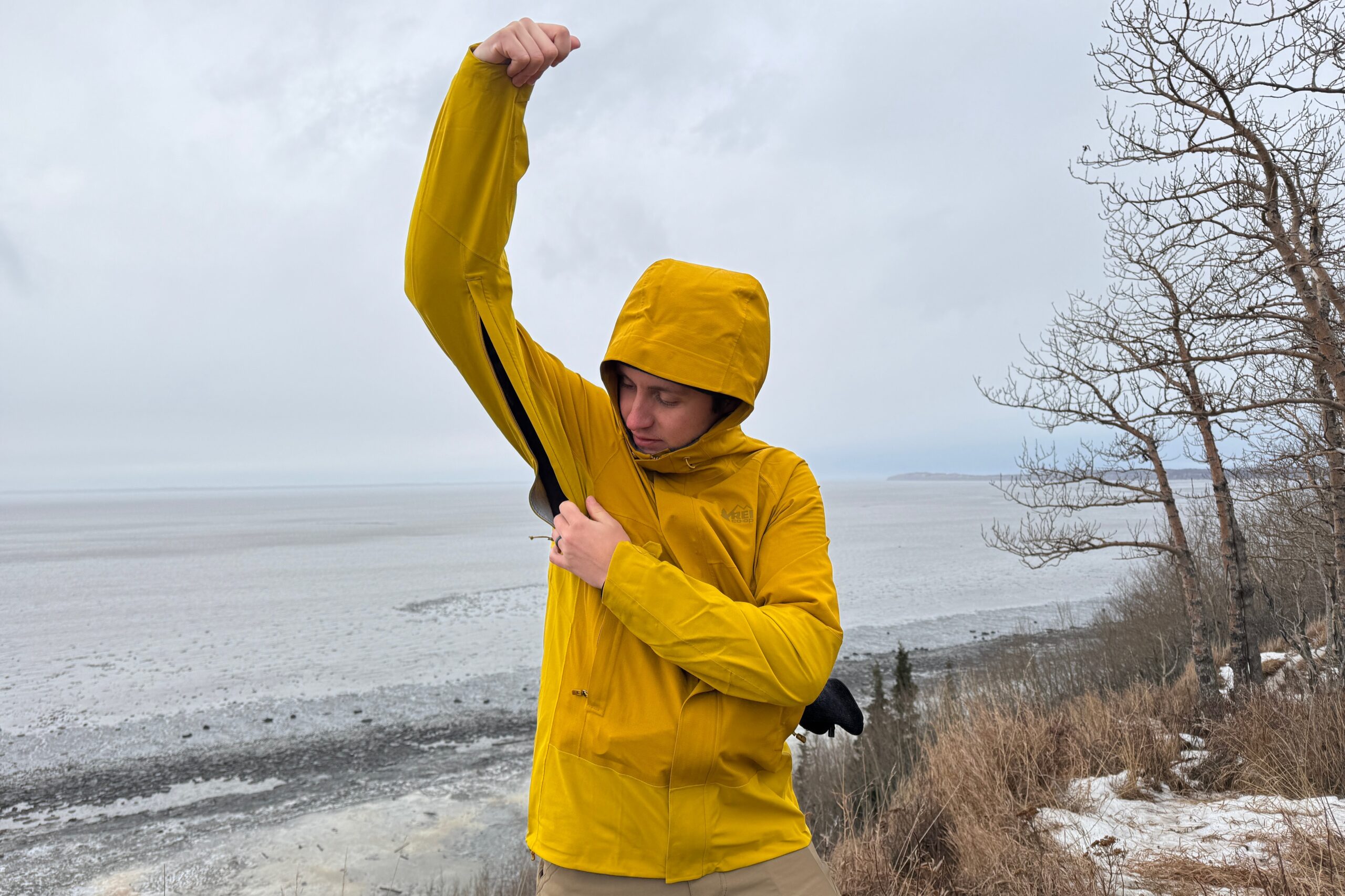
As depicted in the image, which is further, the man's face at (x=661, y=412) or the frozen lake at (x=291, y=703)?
the frozen lake at (x=291, y=703)

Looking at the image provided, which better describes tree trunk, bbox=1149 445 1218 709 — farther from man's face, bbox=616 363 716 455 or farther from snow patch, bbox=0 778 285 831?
snow patch, bbox=0 778 285 831

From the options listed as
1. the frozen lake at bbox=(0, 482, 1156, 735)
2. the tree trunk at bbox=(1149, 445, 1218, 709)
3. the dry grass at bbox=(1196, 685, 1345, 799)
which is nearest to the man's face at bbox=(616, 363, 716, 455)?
the dry grass at bbox=(1196, 685, 1345, 799)

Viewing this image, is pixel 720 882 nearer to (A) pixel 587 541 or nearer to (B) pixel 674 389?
(A) pixel 587 541

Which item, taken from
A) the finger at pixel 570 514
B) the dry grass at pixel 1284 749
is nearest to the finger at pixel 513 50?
the finger at pixel 570 514

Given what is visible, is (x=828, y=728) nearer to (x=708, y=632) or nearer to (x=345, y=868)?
(x=708, y=632)

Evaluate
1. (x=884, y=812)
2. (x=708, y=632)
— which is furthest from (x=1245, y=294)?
(x=708, y=632)

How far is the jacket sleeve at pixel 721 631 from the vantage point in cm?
166

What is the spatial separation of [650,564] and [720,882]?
759mm

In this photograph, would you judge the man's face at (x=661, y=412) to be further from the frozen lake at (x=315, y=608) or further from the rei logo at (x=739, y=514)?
the frozen lake at (x=315, y=608)

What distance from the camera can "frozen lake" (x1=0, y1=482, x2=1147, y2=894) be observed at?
877 centimetres

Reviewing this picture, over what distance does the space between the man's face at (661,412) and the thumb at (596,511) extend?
0.68 ft

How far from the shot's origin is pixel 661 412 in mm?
1947

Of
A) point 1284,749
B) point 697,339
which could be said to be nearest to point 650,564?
point 697,339

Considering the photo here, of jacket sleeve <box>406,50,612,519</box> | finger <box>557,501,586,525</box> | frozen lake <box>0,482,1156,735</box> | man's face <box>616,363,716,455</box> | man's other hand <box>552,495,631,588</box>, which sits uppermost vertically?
jacket sleeve <box>406,50,612,519</box>
